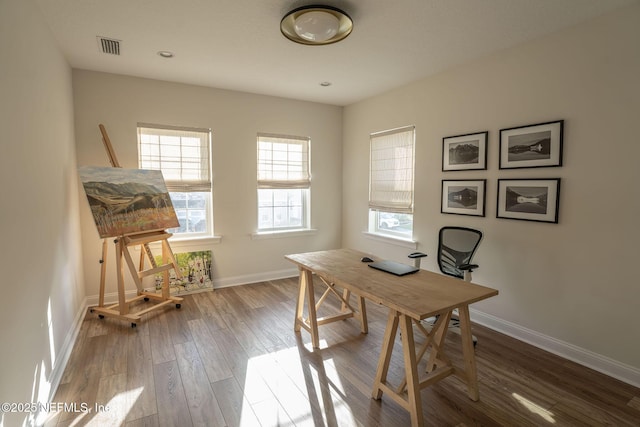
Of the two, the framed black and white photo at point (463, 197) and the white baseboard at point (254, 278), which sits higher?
the framed black and white photo at point (463, 197)

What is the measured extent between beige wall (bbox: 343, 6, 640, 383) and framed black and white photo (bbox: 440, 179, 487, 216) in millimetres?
67

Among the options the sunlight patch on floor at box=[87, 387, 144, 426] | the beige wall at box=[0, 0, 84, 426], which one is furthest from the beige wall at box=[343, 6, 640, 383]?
the beige wall at box=[0, 0, 84, 426]

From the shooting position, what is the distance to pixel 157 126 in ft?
12.7

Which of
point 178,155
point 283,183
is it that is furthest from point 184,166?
point 283,183

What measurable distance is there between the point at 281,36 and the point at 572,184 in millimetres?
2669

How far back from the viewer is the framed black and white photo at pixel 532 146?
2633 millimetres

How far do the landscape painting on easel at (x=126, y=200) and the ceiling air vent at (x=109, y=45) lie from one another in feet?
3.60

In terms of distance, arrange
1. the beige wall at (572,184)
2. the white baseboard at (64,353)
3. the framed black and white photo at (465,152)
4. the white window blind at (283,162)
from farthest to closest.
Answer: the white window blind at (283,162), the framed black and white photo at (465,152), the beige wall at (572,184), the white baseboard at (64,353)

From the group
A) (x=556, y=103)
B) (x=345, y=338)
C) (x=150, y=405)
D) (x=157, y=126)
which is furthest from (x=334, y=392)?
(x=157, y=126)

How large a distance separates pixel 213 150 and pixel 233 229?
1083 mm

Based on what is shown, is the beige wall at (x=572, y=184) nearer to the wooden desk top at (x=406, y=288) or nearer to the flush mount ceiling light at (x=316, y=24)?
the wooden desk top at (x=406, y=288)

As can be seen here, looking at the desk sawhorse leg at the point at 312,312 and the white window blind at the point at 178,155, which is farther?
the white window blind at the point at 178,155

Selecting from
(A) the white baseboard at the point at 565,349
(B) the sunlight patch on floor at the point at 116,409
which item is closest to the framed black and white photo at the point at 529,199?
(A) the white baseboard at the point at 565,349

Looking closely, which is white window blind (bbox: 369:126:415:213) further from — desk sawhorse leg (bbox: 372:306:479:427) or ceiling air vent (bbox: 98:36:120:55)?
ceiling air vent (bbox: 98:36:120:55)
